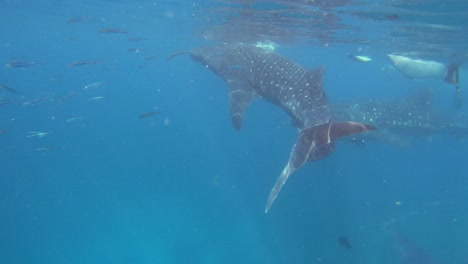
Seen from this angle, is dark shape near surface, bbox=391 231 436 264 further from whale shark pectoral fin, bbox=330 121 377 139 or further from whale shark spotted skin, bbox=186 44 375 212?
whale shark pectoral fin, bbox=330 121 377 139

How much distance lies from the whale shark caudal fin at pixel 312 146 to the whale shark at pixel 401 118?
7.19m

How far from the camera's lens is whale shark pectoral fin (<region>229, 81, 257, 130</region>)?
33.8ft

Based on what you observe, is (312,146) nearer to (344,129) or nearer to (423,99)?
(344,129)

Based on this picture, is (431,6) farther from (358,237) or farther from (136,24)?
(136,24)

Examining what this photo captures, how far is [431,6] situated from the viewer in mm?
12609

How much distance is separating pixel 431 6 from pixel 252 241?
1243cm

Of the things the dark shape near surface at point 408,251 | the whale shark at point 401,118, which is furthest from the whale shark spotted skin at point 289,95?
the dark shape near surface at point 408,251

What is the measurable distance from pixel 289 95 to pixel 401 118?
8657 mm

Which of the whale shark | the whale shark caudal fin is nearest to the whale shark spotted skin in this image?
the whale shark caudal fin

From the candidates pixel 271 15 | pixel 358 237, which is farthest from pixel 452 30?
pixel 358 237

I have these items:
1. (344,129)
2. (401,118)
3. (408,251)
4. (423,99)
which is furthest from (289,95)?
(423,99)

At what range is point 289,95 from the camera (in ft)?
28.8

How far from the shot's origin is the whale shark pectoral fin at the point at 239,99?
10.3 meters

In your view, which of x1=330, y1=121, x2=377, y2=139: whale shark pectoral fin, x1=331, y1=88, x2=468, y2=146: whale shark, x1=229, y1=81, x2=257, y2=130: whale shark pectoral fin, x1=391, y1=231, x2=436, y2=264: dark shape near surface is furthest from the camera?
x1=331, y1=88, x2=468, y2=146: whale shark
